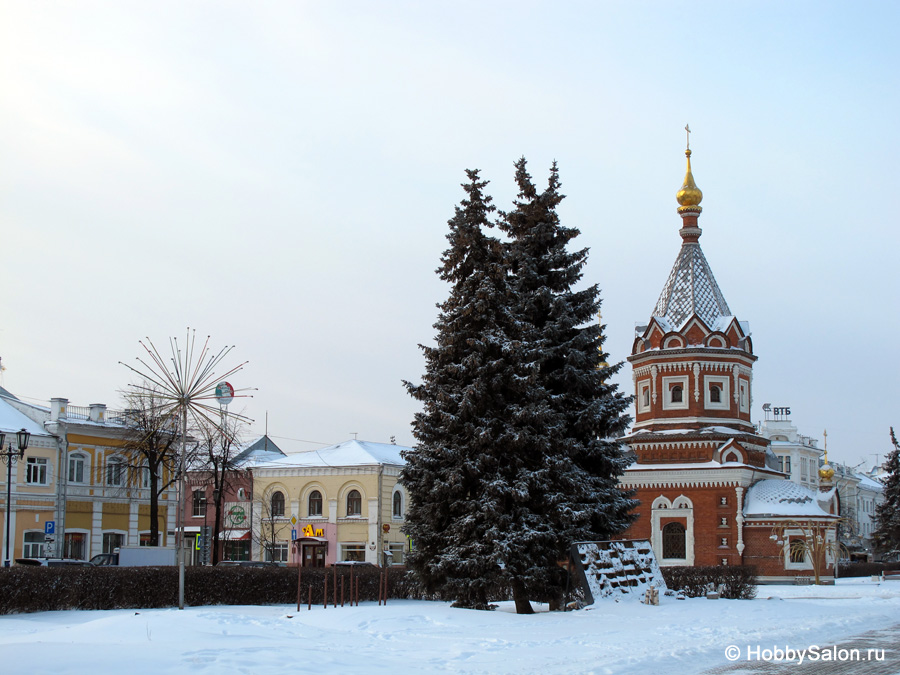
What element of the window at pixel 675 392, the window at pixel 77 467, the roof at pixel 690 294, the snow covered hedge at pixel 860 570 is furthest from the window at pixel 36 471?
the snow covered hedge at pixel 860 570

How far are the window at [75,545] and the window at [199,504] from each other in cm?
1518

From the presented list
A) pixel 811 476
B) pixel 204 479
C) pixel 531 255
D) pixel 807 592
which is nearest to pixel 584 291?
pixel 531 255

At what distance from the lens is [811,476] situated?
96250 mm

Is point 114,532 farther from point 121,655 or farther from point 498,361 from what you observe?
point 121,655

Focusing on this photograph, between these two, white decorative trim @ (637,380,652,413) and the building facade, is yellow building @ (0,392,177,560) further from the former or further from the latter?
white decorative trim @ (637,380,652,413)

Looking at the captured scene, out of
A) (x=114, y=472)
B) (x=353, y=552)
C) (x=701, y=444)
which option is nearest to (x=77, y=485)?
(x=114, y=472)

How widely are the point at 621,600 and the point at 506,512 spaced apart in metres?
3.68

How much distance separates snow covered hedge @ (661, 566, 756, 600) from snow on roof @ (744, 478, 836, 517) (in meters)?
18.2

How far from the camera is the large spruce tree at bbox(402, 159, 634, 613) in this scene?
73.4ft

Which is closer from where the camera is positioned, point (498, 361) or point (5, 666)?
point (5, 666)

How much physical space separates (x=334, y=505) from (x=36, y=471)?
57.9 feet

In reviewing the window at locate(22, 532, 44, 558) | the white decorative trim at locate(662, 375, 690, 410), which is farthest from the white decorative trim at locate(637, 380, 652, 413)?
the window at locate(22, 532, 44, 558)

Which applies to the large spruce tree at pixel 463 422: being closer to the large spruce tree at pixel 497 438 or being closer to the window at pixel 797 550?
the large spruce tree at pixel 497 438

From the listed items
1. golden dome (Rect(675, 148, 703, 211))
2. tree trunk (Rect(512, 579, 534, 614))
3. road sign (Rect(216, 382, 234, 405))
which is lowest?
tree trunk (Rect(512, 579, 534, 614))
